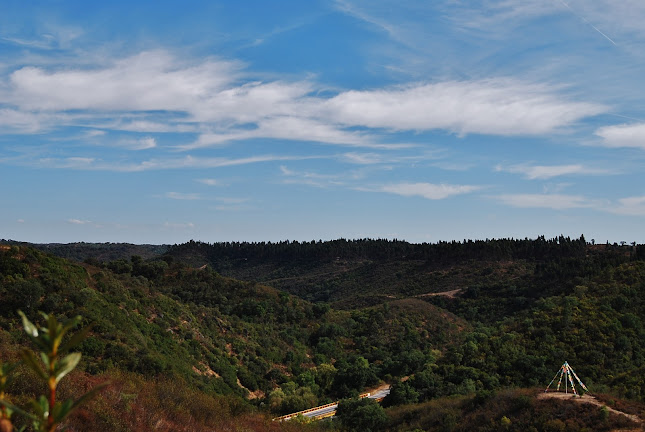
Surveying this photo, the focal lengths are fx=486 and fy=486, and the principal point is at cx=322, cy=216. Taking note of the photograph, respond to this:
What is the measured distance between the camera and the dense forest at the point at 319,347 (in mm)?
25609

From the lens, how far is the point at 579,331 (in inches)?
2167

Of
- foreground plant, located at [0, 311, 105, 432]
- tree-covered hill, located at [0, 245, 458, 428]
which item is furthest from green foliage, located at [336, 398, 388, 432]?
foreground plant, located at [0, 311, 105, 432]

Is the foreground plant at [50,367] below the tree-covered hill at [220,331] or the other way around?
the other way around

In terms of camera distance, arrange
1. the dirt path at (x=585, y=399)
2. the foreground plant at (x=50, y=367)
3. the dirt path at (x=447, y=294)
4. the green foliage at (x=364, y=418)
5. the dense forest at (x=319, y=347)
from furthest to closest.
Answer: the dirt path at (x=447, y=294) → the green foliage at (x=364, y=418) → the dirt path at (x=585, y=399) → the dense forest at (x=319, y=347) → the foreground plant at (x=50, y=367)

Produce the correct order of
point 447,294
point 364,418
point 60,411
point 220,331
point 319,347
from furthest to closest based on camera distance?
A: 1. point 447,294
2. point 319,347
3. point 220,331
4. point 364,418
5. point 60,411

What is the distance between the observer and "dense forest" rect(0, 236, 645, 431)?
2561 centimetres

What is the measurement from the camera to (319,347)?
6888 centimetres

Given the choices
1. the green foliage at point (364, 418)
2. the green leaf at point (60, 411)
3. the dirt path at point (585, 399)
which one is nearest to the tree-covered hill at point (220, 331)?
the green foliage at point (364, 418)

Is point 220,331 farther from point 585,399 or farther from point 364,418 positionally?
point 585,399

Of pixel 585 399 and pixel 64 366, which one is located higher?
pixel 64 366

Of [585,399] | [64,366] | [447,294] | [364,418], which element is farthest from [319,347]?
[64,366]

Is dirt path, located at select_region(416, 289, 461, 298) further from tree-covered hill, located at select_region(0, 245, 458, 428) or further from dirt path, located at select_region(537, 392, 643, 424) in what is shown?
dirt path, located at select_region(537, 392, 643, 424)

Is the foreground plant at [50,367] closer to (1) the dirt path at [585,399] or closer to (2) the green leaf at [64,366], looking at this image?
(2) the green leaf at [64,366]

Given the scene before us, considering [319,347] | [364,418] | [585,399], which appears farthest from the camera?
[319,347]
